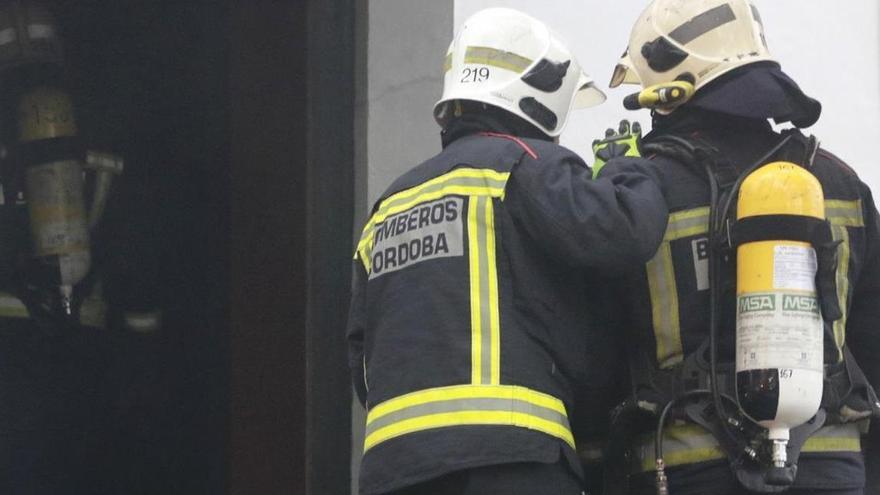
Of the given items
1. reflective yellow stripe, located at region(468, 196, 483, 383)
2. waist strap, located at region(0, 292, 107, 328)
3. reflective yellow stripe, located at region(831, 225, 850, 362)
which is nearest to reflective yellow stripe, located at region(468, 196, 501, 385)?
reflective yellow stripe, located at region(468, 196, 483, 383)

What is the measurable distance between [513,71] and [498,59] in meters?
0.05

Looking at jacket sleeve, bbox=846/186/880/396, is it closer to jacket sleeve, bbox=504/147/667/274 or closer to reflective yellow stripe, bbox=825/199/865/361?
reflective yellow stripe, bbox=825/199/865/361

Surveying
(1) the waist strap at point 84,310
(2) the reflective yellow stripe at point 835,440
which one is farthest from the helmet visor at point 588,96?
(1) the waist strap at point 84,310

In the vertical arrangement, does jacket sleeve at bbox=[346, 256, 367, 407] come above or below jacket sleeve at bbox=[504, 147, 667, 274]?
below

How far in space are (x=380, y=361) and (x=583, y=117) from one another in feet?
5.66

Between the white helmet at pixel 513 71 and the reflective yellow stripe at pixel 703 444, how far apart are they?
2.74ft

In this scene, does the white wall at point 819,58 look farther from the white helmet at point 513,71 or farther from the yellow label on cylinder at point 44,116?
the yellow label on cylinder at point 44,116

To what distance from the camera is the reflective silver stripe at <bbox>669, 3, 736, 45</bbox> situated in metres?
3.98

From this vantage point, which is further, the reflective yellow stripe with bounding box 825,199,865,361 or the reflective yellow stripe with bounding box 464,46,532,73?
the reflective yellow stripe with bounding box 464,46,532,73

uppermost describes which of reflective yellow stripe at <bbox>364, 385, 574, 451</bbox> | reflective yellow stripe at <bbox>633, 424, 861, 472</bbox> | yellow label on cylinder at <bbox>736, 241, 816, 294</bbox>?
yellow label on cylinder at <bbox>736, 241, 816, 294</bbox>

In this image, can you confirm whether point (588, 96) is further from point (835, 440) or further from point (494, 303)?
point (835, 440)

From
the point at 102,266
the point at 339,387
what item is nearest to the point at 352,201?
the point at 339,387

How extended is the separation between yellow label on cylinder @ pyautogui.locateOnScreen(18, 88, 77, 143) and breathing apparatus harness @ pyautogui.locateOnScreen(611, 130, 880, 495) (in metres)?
2.38

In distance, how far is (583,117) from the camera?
17.1 ft
